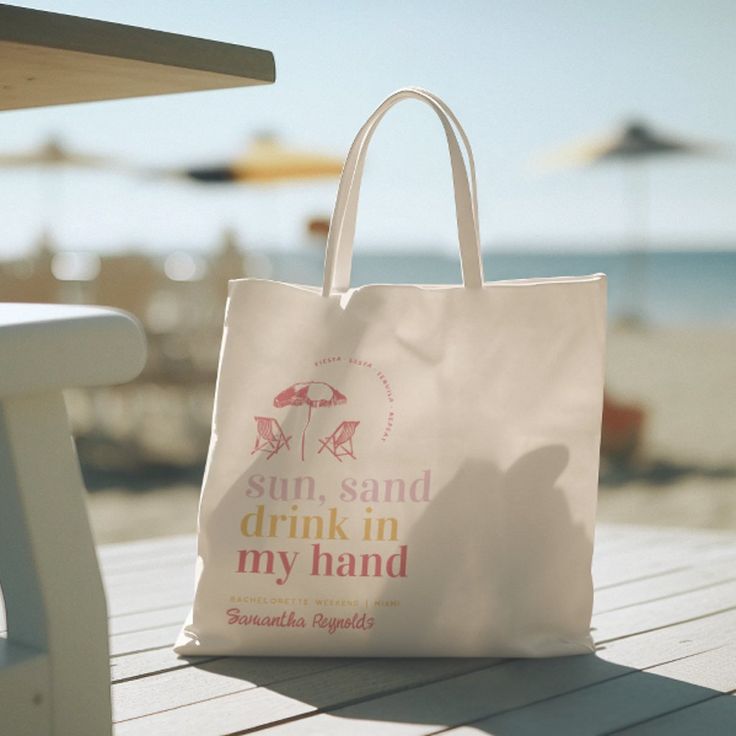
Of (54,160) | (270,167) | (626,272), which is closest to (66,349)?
(270,167)

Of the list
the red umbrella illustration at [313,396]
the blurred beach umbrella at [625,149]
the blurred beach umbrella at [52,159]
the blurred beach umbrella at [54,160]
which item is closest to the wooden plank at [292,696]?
the red umbrella illustration at [313,396]

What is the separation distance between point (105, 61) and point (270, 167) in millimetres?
6842

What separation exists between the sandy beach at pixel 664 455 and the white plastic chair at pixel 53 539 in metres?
5.34

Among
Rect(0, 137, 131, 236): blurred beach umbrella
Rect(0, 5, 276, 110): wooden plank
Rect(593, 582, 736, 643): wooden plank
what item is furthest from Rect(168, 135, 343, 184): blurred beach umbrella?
Rect(0, 5, 276, 110): wooden plank

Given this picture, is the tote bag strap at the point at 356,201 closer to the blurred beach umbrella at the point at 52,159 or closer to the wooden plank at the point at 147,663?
the wooden plank at the point at 147,663

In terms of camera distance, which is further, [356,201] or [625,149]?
[625,149]

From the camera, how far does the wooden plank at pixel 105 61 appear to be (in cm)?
76

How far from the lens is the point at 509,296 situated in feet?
3.79

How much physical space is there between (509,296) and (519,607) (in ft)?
1.05

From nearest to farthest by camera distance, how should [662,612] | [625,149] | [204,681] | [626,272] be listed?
[204,681], [662,612], [625,149], [626,272]

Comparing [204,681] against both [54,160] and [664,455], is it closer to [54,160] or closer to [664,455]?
[54,160]

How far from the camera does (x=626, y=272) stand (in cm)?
1956

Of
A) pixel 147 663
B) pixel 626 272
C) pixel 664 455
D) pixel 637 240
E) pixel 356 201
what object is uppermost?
pixel 637 240

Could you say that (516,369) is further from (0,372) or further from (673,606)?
(0,372)
